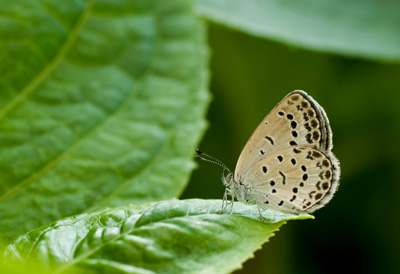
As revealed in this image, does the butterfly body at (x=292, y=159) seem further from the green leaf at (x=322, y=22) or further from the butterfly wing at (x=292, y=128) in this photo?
the green leaf at (x=322, y=22)

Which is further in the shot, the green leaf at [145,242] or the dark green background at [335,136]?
the dark green background at [335,136]

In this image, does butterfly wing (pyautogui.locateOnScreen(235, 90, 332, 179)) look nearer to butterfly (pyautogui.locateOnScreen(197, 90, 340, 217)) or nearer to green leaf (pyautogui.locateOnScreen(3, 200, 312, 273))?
butterfly (pyautogui.locateOnScreen(197, 90, 340, 217))

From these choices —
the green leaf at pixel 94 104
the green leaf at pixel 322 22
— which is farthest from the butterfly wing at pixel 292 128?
the green leaf at pixel 322 22

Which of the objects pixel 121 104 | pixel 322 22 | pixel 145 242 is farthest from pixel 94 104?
pixel 322 22

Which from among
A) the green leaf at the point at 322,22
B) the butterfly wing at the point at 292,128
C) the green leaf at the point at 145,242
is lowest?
the green leaf at the point at 145,242

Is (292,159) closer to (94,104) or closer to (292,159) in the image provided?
(292,159)

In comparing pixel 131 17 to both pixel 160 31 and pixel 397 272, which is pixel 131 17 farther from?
pixel 397 272
